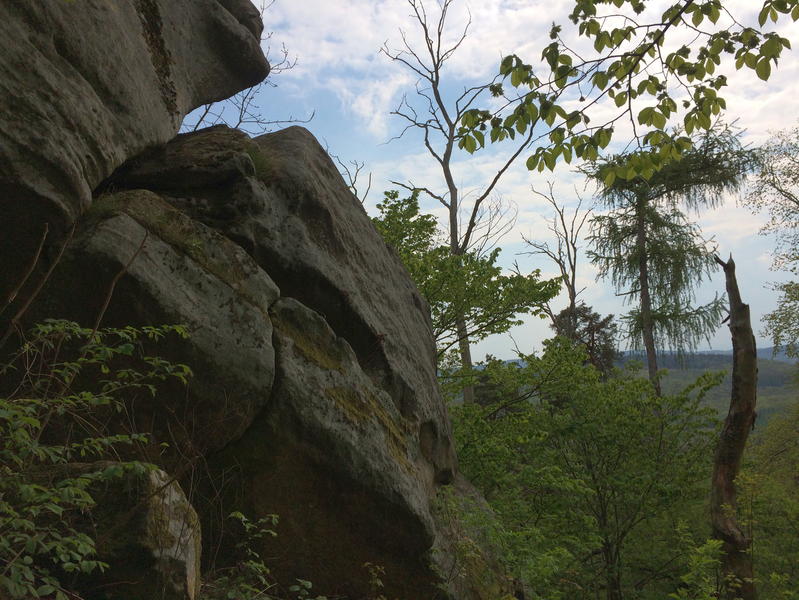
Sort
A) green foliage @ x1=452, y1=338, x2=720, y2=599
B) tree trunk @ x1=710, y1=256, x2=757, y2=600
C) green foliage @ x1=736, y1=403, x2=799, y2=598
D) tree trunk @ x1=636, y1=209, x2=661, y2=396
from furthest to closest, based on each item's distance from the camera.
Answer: tree trunk @ x1=636, y1=209, x2=661, y2=396 < green foliage @ x1=452, y1=338, x2=720, y2=599 < green foliage @ x1=736, y1=403, x2=799, y2=598 < tree trunk @ x1=710, y1=256, x2=757, y2=600

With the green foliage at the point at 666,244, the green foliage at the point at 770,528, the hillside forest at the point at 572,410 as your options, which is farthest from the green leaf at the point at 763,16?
the green foliage at the point at 666,244

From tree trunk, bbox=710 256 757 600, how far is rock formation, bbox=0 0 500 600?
11.0ft

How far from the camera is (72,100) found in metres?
3.95

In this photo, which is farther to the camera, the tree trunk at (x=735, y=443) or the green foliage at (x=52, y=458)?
the tree trunk at (x=735, y=443)

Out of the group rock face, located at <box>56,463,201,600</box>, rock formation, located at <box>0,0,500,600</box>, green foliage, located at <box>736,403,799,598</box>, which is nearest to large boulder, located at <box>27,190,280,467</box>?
rock formation, located at <box>0,0,500,600</box>

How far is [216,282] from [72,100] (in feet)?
5.37

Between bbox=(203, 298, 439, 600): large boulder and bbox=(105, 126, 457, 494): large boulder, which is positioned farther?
bbox=(105, 126, 457, 494): large boulder

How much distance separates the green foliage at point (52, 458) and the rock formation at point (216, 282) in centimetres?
30

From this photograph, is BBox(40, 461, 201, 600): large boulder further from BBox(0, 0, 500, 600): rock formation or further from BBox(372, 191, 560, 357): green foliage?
BBox(372, 191, 560, 357): green foliage

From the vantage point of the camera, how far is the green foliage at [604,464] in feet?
31.6

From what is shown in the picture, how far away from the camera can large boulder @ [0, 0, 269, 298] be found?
11.5 feet

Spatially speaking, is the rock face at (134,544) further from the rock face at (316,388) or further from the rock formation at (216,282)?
the rock face at (316,388)

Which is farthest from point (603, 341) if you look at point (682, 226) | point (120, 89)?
point (120, 89)

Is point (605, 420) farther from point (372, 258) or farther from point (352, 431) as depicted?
point (352, 431)
